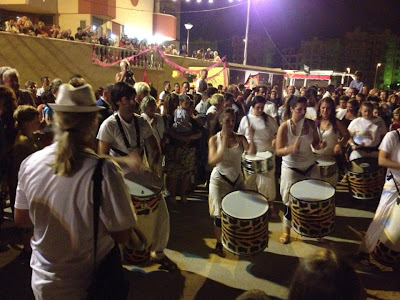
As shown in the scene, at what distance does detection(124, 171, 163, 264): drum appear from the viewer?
12.5 feet

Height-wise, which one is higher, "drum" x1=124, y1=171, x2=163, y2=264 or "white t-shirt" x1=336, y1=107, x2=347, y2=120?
"white t-shirt" x1=336, y1=107, x2=347, y2=120

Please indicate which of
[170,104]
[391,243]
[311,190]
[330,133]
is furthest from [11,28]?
[391,243]

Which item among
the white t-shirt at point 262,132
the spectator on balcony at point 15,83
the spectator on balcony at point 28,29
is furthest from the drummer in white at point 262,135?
the spectator on balcony at point 28,29

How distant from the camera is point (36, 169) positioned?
201 cm

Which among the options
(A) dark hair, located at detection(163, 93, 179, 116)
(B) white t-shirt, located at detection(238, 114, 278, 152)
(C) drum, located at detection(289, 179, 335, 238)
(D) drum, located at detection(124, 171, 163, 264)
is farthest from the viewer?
(A) dark hair, located at detection(163, 93, 179, 116)

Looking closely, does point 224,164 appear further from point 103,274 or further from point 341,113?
point 341,113

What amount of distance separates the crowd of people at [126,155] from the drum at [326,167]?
97 mm

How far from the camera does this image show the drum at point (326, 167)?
564 centimetres

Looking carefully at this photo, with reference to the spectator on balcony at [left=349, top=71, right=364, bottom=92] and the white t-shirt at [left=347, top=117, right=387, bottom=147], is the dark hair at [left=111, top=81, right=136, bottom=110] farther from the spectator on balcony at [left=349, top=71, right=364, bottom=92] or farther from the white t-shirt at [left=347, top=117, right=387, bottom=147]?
the spectator on balcony at [left=349, top=71, right=364, bottom=92]

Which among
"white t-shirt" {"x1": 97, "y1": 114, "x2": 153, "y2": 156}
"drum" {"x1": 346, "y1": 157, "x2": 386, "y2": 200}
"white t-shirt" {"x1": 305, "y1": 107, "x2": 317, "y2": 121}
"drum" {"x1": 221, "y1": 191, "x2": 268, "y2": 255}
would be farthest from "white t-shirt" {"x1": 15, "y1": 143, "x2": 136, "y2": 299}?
"white t-shirt" {"x1": 305, "y1": 107, "x2": 317, "y2": 121}

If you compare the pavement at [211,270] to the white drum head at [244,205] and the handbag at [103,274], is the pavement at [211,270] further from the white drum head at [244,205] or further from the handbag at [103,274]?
the handbag at [103,274]

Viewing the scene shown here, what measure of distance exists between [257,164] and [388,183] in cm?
167

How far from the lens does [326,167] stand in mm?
5648

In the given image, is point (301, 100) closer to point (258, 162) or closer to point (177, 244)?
point (258, 162)
